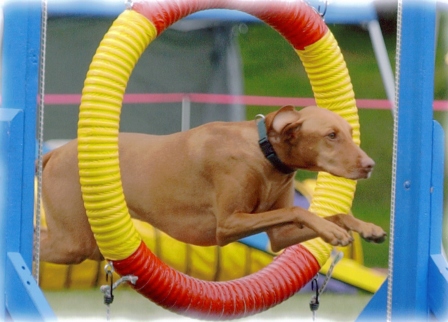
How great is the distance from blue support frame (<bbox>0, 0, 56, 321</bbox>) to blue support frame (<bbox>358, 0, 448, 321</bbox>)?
1.26 m

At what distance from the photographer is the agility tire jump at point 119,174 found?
2582 mm

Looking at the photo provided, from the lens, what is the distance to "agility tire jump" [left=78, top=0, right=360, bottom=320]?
2.58 m

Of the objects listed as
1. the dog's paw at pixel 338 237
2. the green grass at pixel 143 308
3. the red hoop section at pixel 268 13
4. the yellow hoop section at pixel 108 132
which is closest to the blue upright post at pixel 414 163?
the red hoop section at pixel 268 13

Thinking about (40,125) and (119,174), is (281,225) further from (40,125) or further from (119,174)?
(40,125)

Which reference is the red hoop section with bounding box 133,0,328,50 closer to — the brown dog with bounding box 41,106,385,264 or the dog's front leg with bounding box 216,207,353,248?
the brown dog with bounding box 41,106,385,264

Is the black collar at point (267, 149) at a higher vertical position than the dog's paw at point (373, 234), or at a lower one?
higher

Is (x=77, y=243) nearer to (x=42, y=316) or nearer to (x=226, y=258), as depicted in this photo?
(x=42, y=316)

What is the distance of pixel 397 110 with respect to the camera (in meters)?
2.91

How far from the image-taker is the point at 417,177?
284 centimetres

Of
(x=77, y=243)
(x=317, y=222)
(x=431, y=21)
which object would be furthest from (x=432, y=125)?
(x=77, y=243)

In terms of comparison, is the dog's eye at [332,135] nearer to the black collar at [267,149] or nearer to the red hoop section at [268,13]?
the black collar at [267,149]

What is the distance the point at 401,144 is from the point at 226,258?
6.03 ft

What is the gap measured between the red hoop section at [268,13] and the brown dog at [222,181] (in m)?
0.40

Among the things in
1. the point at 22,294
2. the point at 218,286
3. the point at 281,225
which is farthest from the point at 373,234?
the point at 22,294
